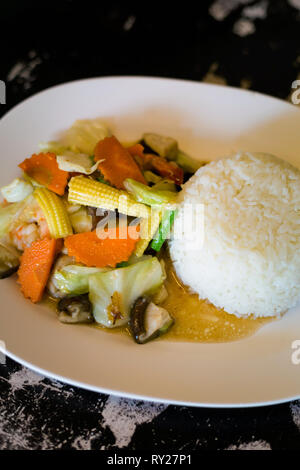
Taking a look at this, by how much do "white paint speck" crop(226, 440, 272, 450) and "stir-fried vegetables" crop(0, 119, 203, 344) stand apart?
0.67 meters

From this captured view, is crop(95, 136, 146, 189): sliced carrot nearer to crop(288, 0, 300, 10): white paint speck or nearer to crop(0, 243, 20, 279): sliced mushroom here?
crop(0, 243, 20, 279): sliced mushroom

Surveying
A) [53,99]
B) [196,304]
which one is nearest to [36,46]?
[53,99]

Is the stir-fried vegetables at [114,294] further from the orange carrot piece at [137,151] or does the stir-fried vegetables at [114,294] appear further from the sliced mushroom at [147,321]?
the orange carrot piece at [137,151]

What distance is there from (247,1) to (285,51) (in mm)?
842

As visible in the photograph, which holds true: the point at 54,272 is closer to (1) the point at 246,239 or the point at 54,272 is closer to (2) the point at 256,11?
(1) the point at 246,239

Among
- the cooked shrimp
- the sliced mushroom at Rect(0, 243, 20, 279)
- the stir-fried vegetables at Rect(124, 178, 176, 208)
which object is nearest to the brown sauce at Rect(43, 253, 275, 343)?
the sliced mushroom at Rect(0, 243, 20, 279)

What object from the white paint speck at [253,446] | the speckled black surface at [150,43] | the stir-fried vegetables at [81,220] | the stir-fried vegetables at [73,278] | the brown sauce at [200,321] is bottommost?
the white paint speck at [253,446]

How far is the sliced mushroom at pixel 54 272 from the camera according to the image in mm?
2555

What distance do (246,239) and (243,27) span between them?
266cm

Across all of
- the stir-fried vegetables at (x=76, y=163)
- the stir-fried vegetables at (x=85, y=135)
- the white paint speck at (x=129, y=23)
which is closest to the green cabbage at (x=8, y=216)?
the stir-fried vegetables at (x=76, y=163)

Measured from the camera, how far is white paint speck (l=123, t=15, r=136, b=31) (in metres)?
4.20

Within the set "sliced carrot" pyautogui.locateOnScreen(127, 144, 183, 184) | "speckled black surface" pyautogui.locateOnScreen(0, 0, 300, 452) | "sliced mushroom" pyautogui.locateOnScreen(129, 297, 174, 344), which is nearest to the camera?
"sliced mushroom" pyautogui.locateOnScreen(129, 297, 174, 344)

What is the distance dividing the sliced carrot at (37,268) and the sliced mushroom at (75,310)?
17 cm

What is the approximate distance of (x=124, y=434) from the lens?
79.4 inches
